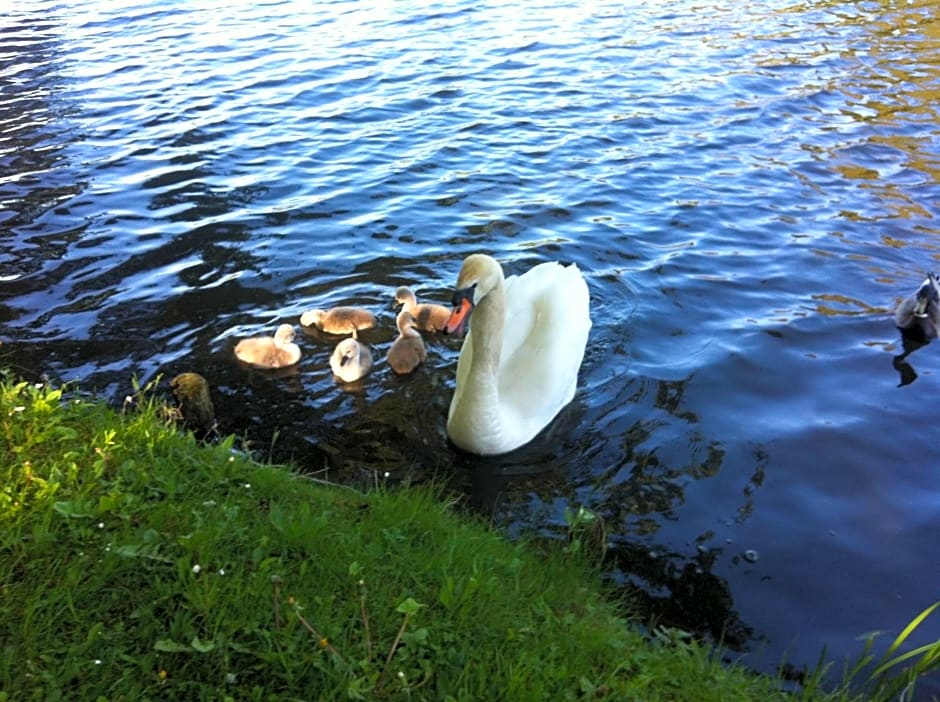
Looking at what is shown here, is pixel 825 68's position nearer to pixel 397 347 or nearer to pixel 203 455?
pixel 397 347

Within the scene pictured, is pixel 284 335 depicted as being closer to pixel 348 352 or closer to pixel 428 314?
pixel 348 352

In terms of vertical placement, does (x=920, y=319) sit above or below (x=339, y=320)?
below

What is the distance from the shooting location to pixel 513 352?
21.3ft

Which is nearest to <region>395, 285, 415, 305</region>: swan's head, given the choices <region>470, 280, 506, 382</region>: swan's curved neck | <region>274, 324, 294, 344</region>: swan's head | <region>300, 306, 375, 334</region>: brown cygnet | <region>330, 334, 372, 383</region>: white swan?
<region>300, 306, 375, 334</region>: brown cygnet

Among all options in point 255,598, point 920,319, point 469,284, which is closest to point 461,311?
point 469,284

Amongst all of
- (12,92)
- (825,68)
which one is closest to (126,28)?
(12,92)

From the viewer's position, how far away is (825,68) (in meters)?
12.7

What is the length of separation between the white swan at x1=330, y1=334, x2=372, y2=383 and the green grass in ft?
7.55

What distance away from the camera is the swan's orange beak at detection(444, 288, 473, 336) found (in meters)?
5.38

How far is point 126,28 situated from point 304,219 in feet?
31.3

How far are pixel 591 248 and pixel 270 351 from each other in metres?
3.51

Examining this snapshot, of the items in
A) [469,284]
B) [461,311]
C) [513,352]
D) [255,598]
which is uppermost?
[255,598]

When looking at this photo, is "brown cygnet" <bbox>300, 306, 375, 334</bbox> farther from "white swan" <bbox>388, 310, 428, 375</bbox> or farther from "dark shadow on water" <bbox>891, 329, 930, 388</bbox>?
"dark shadow on water" <bbox>891, 329, 930, 388</bbox>

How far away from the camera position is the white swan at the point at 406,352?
6621mm
